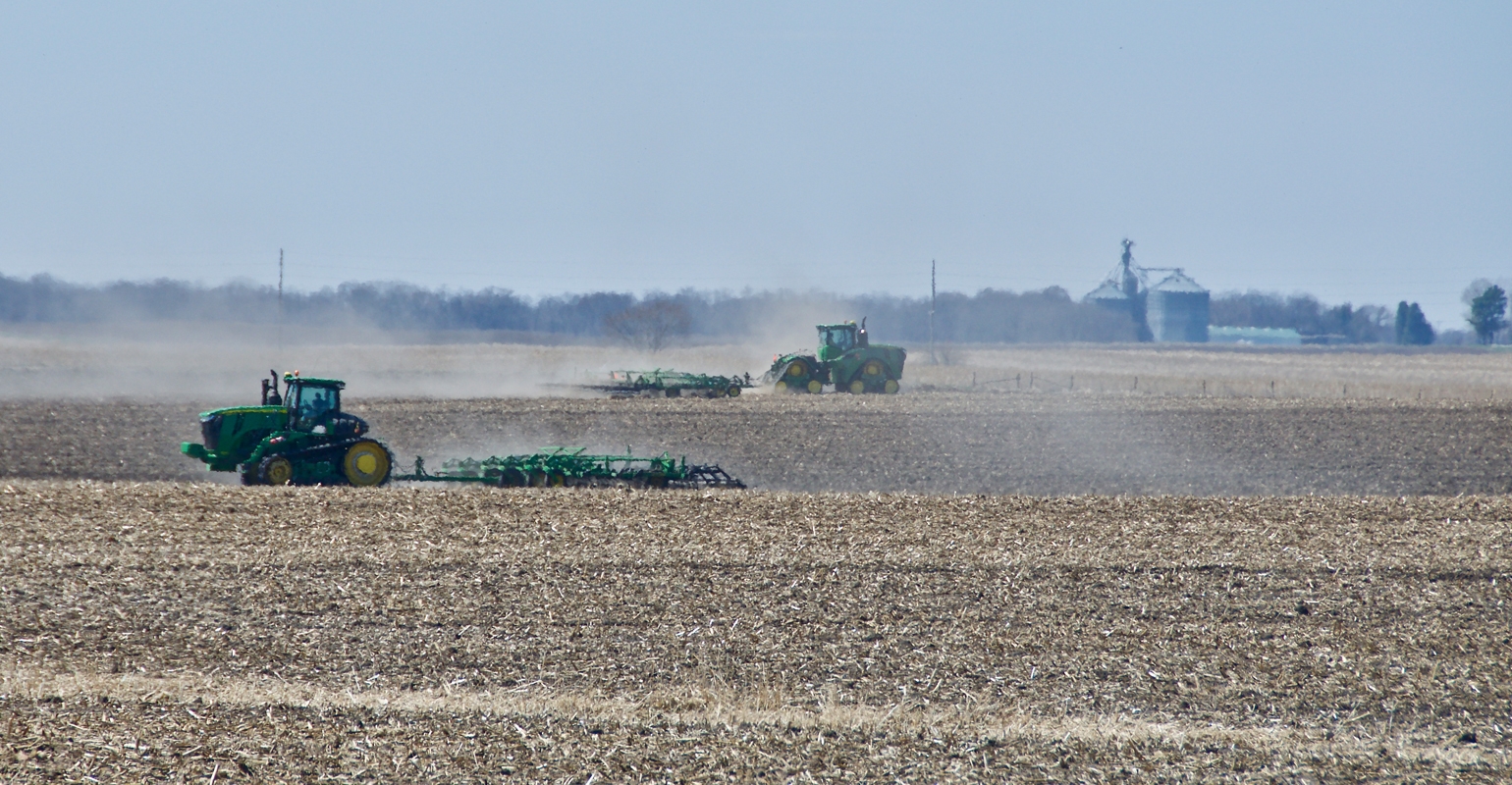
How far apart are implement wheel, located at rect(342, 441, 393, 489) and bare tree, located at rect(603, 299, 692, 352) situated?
7040 centimetres

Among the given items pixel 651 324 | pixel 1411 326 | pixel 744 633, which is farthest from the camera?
pixel 1411 326

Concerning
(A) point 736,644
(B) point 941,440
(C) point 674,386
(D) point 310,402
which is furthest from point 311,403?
(C) point 674,386

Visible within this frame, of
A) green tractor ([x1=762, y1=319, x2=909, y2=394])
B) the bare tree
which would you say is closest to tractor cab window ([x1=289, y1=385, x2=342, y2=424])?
green tractor ([x1=762, y1=319, x2=909, y2=394])

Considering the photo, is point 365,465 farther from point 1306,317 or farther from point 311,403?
point 1306,317

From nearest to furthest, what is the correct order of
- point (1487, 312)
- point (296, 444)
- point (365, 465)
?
point (296, 444)
point (365, 465)
point (1487, 312)

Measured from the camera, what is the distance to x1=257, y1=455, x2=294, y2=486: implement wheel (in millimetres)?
21172

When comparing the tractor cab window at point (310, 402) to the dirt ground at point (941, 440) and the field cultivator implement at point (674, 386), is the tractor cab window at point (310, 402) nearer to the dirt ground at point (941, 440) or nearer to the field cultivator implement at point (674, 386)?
the dirt ground at point (941, 440)

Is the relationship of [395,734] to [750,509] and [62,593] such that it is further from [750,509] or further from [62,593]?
[750,509]

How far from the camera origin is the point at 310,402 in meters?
21.8

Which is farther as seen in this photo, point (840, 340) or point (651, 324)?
point (651, 324)

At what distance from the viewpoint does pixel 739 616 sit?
12.9 m

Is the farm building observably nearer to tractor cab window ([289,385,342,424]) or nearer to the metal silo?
the metal silo

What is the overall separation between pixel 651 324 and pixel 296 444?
74738 mm

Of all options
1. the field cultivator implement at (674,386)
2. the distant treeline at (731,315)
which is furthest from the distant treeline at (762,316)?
the field cultivator implement at (674,386)
